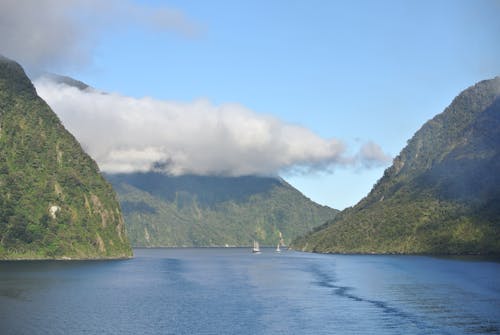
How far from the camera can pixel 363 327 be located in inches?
4926

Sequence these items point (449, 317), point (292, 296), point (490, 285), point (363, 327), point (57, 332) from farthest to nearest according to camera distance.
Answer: point (490, 285), point (292, 296), point (449, 317), point (363, 327), point (57, 332)

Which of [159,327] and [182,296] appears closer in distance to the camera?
[159,327]

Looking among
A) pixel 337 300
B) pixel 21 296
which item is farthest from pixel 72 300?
pixel 337 300

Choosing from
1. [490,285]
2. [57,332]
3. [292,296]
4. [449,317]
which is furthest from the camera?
[490,285]

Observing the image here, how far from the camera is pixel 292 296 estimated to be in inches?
7008

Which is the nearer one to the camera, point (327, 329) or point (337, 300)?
point (327, 329)

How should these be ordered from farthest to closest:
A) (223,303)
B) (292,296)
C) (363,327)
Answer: (292,296)
(223,303)
(363,327)

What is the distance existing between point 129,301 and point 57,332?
49.8 metres

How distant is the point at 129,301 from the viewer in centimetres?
16650

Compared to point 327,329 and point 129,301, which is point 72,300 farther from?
point 327,329

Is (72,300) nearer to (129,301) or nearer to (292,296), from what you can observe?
(129,301)

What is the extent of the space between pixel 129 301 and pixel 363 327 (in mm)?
68267

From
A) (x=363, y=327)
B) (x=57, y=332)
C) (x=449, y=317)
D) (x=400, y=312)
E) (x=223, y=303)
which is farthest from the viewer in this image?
(x=223, y=303)

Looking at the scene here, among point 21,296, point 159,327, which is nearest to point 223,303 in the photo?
point 159,327
